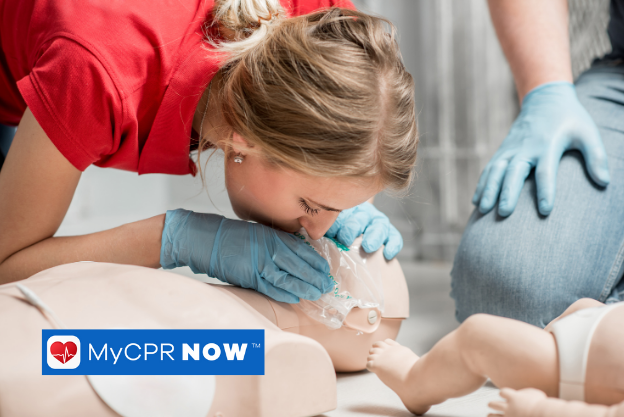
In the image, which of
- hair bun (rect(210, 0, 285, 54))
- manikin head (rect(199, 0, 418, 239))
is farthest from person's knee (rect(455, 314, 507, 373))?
hair bun (rect(210, 0, 285, 54))

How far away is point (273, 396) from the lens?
1.75 feet

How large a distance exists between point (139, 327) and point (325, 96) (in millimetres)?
329

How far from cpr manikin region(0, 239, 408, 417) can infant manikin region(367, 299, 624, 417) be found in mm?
123

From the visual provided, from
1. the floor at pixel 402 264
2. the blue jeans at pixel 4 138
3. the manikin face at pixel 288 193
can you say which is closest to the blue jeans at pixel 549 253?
the floor at pixel 402 264

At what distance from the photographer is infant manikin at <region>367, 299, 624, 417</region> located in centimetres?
45

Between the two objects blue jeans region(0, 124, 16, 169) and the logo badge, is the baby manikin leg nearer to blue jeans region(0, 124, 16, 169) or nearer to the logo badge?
the logo badge

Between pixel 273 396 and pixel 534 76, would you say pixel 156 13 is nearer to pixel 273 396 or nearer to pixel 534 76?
pixel 273 396

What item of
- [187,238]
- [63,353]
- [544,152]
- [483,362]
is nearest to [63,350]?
[63,353]

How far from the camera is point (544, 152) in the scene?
98 cm

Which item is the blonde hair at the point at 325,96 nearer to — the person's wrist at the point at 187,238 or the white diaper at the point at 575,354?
the person's wrist at the point at 187,238

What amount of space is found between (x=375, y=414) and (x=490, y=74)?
1524mm

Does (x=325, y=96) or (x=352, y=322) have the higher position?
(x=325, y=96)

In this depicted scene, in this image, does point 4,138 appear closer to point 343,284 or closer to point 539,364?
point 343,284

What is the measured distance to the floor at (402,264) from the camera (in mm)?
640
